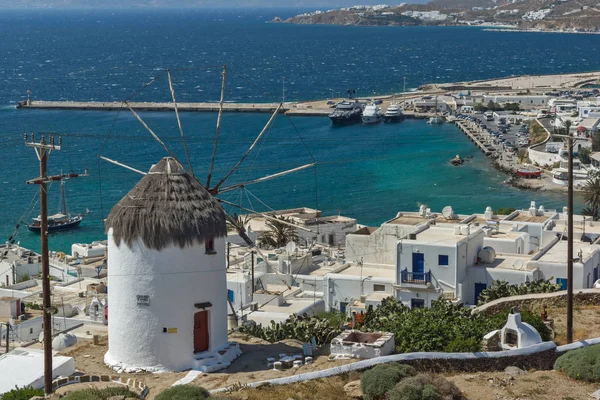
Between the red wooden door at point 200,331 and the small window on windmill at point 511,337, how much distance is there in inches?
256

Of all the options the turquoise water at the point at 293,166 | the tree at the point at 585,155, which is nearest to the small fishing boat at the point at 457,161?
the turquoise water at the point at 293,166

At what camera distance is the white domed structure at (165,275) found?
22.9 metres

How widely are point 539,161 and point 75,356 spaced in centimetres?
7817

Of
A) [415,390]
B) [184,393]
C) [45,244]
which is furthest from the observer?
[184,393]

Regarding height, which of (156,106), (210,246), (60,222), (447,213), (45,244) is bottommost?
(60,222)

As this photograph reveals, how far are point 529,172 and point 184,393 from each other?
7716 cm

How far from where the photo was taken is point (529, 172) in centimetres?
9362

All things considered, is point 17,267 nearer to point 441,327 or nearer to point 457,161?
point 441,327

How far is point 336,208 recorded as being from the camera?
83.3m

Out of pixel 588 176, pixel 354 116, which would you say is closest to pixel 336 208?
pixel 588 176

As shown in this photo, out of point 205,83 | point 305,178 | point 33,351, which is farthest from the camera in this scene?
point 205,83

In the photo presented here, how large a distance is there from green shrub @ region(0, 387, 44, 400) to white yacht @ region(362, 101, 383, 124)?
387 feet

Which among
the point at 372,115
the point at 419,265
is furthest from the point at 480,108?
the point at 419,265

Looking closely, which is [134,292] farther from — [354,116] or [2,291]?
[354,116]
